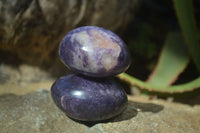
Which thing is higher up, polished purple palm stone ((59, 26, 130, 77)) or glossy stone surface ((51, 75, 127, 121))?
polished purple palm stone ((59, 26, 130, 77))

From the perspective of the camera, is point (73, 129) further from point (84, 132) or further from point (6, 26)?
point (6, 26)

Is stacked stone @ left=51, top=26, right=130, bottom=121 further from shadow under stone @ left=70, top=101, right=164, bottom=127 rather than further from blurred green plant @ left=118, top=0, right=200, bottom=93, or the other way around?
blurred green plant @ left=118, top=0, right=200, bottom=93

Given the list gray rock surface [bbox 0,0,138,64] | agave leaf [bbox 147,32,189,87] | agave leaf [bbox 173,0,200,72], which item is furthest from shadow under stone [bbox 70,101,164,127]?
gray rock surface [bbox 0,0,138,64]

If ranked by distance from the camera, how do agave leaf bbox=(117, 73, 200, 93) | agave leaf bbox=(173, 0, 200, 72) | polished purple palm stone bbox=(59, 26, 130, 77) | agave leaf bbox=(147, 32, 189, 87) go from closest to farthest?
polished purple palm stone bbox=(59, 26, 130, 77) < agave leaf bbox=(117, 73, 200, 93) < agave leaf bbox=(173, 0, 200, 72) < agave leaf bbox=(147, 32, 189, 87)

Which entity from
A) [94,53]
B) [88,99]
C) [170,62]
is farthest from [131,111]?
[170,62]

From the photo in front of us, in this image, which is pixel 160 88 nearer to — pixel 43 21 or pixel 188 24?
pixel 188 24

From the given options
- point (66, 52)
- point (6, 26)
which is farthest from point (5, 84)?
point (66, 52)

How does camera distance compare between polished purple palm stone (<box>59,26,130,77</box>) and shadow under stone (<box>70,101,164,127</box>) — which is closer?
polished purple palm stone (<box>59,26,130,77</box>)
